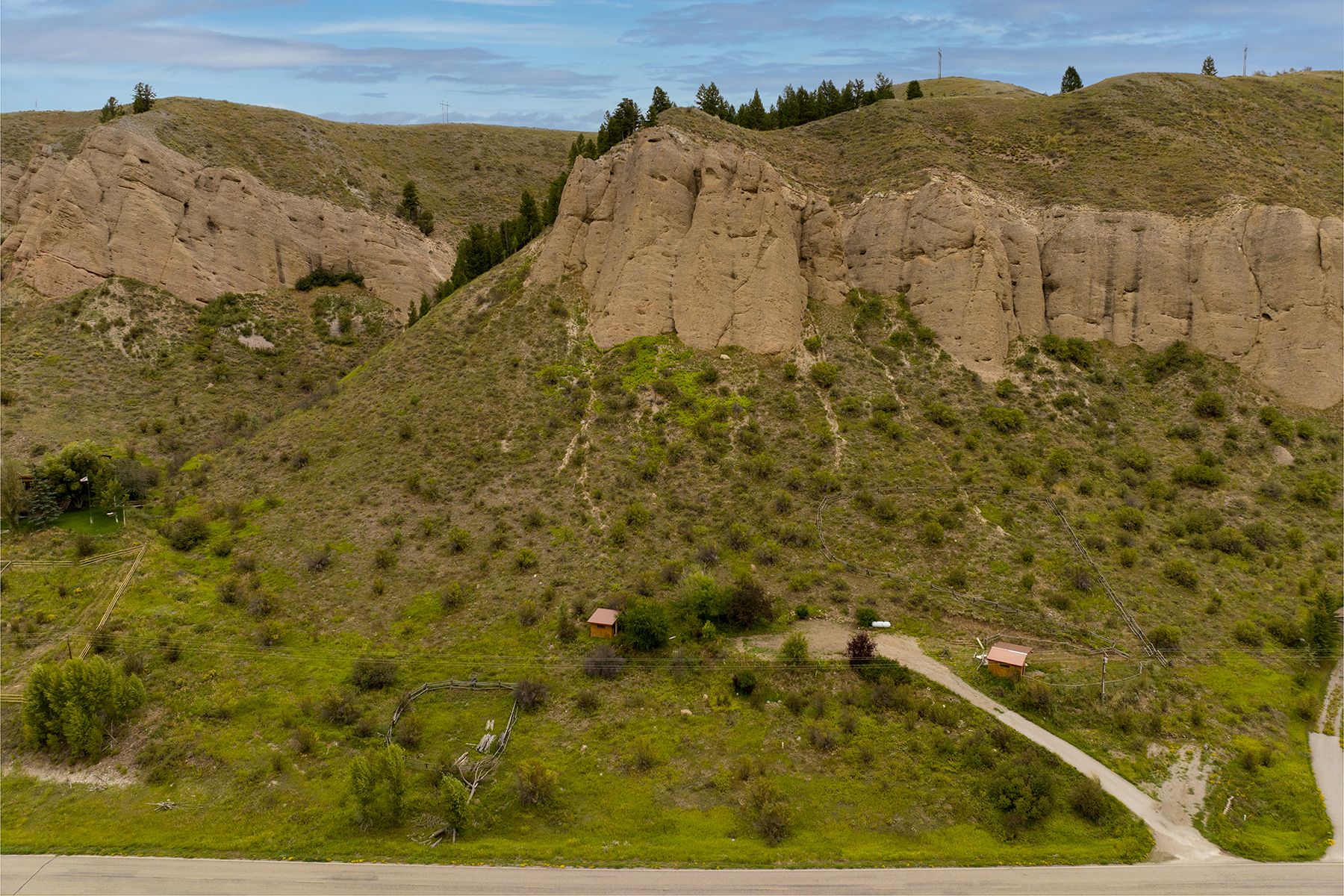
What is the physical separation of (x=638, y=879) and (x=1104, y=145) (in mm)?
52615

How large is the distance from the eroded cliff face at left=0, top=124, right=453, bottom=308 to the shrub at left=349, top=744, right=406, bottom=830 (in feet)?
149

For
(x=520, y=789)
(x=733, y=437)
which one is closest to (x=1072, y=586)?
(x=733, y=437)

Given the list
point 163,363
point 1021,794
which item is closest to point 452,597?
point 1021,794

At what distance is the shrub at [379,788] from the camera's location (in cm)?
2592

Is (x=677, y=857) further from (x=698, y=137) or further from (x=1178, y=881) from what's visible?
(x=698, y=137)

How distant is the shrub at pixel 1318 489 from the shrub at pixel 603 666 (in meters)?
34.7

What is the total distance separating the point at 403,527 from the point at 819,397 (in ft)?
73.0

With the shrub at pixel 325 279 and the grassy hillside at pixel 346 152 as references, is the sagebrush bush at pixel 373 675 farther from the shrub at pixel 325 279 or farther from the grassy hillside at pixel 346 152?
the grassy hillside at pixel 346 152

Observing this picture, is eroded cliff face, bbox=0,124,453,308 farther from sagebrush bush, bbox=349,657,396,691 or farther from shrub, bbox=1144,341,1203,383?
shrub, bbox=1144,341,1203,383

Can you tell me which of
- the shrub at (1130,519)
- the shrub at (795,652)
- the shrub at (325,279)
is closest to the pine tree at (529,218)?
the shrub at (325,279)

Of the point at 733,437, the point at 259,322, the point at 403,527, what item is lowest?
the point at 403,527

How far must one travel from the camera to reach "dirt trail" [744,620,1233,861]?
25.2 meters

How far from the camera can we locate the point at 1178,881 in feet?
78.3

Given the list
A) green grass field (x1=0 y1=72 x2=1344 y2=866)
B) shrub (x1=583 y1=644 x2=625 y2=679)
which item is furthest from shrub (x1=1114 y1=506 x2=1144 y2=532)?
shrub (x1=583 y1=644 x2=625 y2=679)
